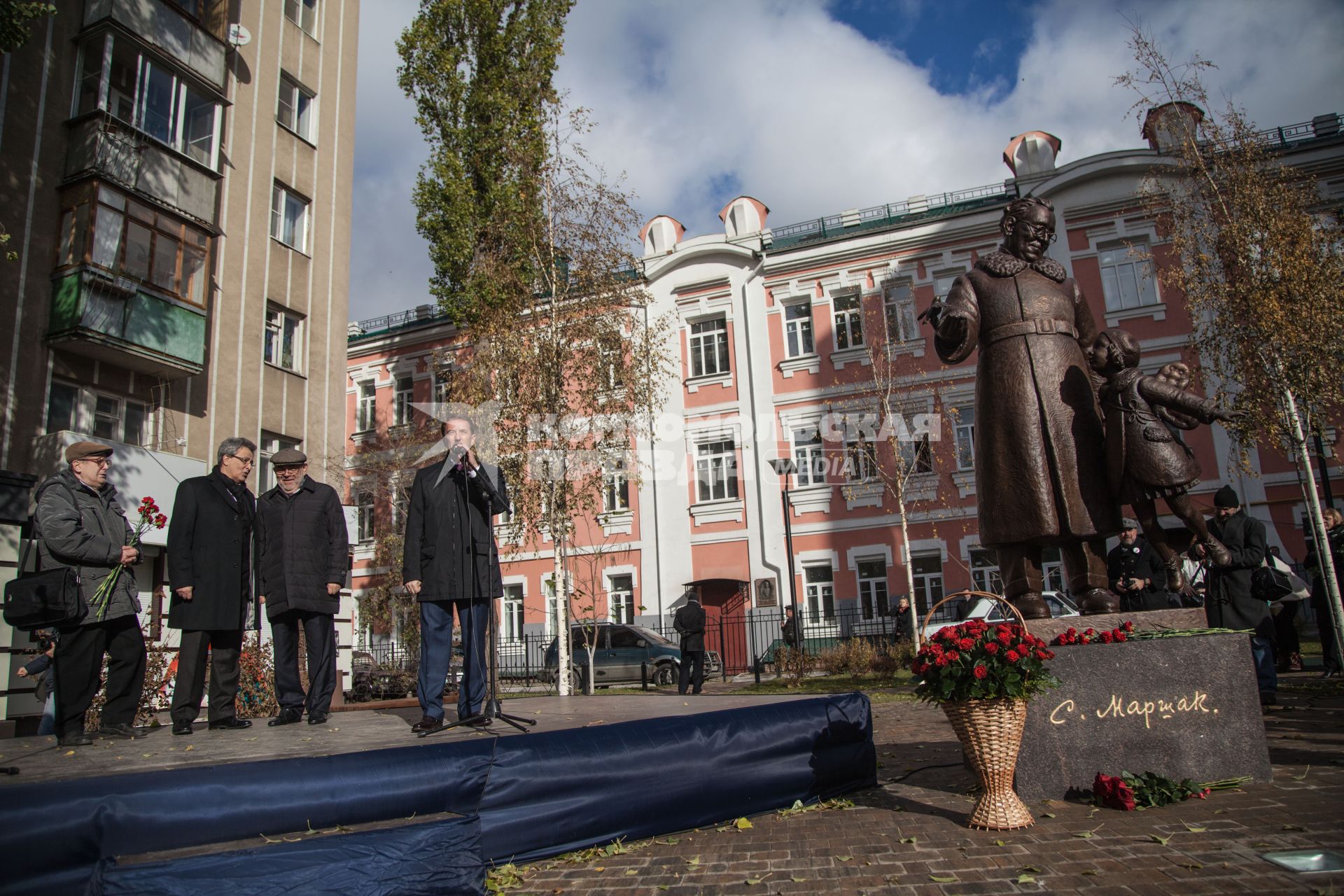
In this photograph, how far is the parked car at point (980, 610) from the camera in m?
16.4

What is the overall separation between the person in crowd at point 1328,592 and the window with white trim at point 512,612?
21.5 m

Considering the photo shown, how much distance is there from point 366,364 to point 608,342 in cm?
1772

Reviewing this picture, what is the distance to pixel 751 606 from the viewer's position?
25359mm

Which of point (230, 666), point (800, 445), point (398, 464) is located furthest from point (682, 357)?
point (230, 666)

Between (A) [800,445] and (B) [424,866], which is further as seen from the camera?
(A) [800,445]

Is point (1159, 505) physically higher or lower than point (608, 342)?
lower

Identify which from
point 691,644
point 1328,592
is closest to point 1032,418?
point 1328,592

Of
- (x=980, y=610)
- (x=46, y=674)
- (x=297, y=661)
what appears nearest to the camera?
(x=297, y=661)

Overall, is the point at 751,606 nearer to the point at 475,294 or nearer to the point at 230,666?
the point at 475,294

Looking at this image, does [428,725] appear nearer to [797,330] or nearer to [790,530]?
[790,530]

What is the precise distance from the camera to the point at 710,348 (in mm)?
27844

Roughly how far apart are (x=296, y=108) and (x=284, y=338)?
5915 mm

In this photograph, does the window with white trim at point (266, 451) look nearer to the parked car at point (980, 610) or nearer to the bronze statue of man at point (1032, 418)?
the parked car at point (980, 610)

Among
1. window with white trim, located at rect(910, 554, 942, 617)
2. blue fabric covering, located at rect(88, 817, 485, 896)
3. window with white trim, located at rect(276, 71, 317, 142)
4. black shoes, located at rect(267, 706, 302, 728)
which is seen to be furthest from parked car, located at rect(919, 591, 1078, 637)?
window with white trim, located at rect(276, 71, 317, 142)
